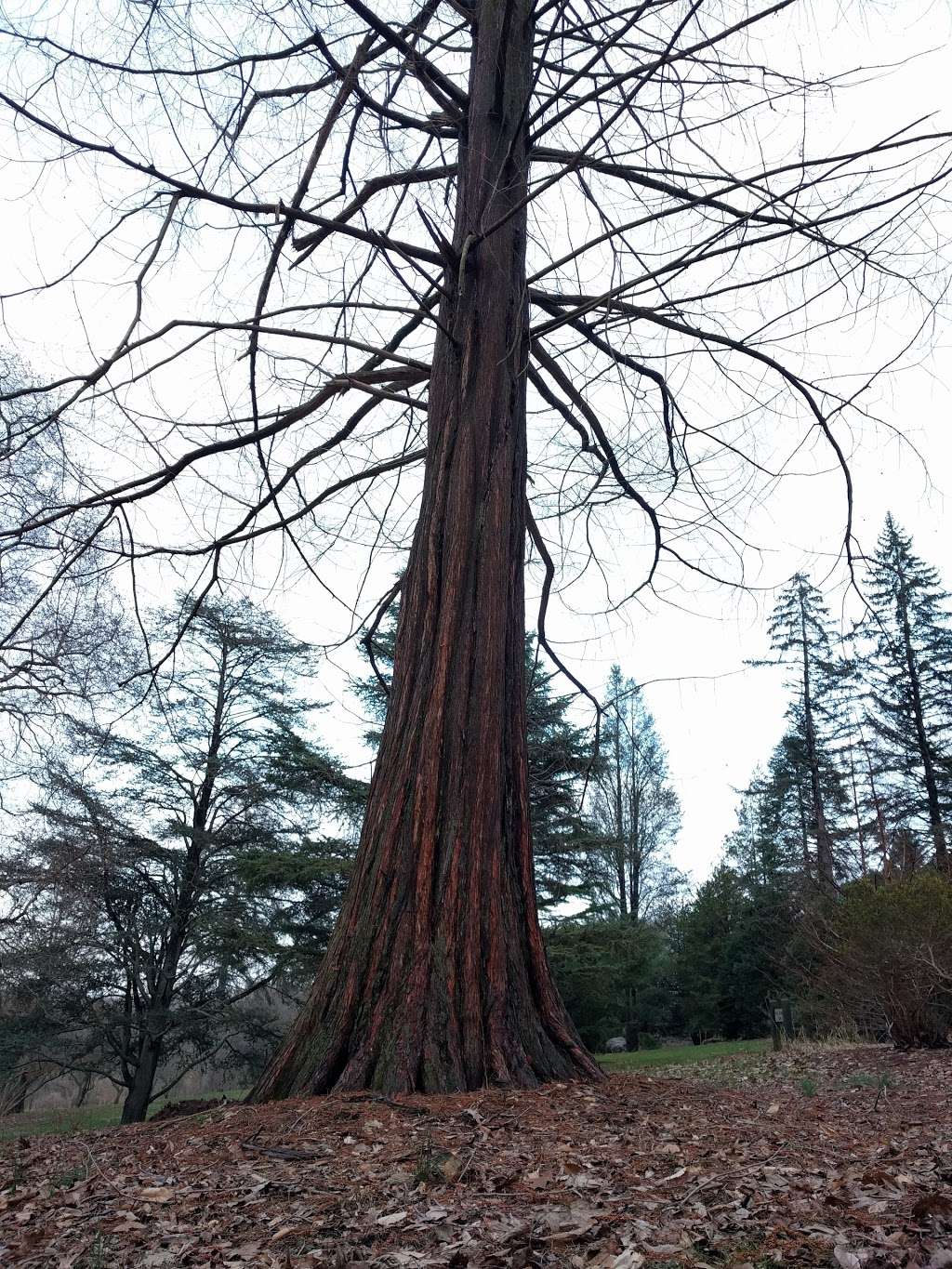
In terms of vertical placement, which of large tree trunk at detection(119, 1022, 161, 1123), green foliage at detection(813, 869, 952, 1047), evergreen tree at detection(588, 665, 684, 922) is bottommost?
large tree trunk at detection(119, 1022, 161, 1123)

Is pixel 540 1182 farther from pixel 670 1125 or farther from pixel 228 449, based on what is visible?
pixel 228 449

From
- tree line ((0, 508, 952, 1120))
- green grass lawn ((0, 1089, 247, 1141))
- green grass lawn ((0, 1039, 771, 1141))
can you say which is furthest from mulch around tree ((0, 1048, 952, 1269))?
green grass lawn ((0, 1089, 247, 1141))

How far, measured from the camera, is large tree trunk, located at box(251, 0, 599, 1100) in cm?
Answer: 350

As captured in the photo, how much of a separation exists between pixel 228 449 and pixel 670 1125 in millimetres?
3816

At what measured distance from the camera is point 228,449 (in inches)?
194

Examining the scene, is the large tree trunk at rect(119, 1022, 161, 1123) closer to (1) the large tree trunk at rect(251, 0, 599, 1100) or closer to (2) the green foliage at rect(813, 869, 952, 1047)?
(2) the green foliage at rect(813, 869, 952, 1047)

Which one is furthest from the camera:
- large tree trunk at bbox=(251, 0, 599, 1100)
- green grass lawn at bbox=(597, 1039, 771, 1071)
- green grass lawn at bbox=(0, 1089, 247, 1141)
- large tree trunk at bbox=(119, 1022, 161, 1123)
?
large tree trunk at bbox=(119, 1022, 161, 1123)

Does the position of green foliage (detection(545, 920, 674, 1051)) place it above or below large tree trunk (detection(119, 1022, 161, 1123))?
above

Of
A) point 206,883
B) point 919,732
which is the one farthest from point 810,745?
point 206,883

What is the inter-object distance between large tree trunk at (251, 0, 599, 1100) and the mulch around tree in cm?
25

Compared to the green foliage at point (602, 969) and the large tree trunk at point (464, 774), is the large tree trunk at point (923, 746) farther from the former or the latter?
the large tree trunk at point (464, 774)

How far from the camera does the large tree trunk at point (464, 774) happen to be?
3.50 meters

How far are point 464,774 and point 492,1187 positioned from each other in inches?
70.0

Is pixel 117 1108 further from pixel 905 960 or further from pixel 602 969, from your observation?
pixel 905 960
